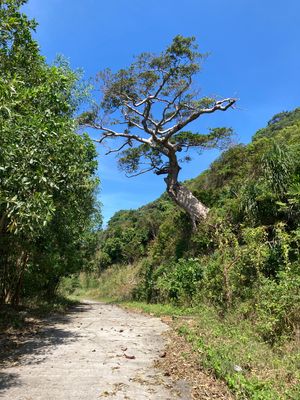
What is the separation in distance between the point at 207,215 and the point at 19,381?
14.7 metres

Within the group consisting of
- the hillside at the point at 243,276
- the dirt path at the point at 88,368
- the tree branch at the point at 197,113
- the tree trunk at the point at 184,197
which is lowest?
the dirt path at the point at 88,368

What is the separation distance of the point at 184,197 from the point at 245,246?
29.2ft

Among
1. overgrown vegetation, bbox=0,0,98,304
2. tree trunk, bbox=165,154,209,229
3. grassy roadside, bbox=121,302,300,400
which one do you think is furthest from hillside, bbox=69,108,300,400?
overgrown vegetation, bbox=0,0,98,304

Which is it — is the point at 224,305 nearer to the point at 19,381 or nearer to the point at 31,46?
the point at 19,381

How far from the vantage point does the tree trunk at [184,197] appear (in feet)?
66.1

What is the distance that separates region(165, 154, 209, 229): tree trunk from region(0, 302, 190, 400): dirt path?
9933 mm

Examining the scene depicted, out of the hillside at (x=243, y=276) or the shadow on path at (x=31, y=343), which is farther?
the shadow on path at (x=31, y=343)

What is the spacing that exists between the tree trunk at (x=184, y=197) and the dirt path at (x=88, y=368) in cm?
993

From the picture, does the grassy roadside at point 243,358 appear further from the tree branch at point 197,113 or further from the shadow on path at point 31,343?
the tree branch at point 197,113

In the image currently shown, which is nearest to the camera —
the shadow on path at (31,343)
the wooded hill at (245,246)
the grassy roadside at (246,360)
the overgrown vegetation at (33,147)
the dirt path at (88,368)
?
the grassy roadside at (246,360)

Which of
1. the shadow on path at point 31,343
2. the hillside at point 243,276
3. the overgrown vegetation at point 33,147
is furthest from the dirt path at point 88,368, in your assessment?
the overgrown vegetation at point 33,147

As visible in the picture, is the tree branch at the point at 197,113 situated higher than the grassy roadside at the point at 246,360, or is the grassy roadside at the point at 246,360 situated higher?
the tree branch at the point at 197,113

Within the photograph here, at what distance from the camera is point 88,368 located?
655 centimetres

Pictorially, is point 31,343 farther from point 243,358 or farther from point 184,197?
point 184,197
